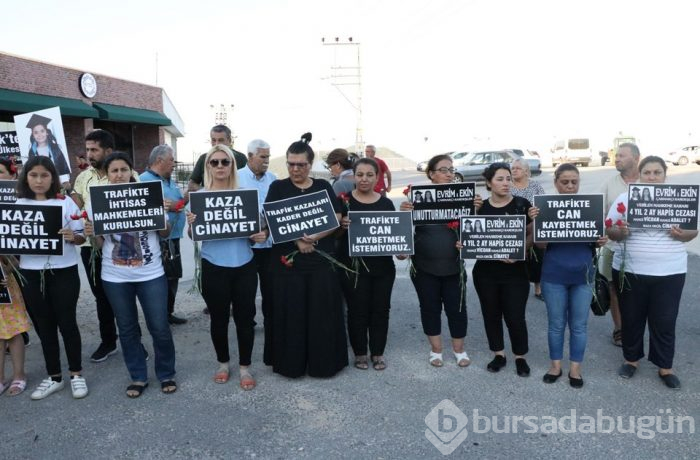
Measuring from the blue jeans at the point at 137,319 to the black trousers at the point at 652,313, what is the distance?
3.77m

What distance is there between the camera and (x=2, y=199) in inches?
179

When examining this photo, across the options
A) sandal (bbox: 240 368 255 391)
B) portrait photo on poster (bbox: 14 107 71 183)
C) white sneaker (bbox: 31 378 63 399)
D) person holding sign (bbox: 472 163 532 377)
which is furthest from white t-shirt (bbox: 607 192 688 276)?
portrait photo on poster (bbox: 14 107 71 183)

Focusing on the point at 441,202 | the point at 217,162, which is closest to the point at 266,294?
the point at 217,162

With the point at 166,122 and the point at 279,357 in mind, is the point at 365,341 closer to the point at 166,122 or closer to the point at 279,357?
the point at 279,357

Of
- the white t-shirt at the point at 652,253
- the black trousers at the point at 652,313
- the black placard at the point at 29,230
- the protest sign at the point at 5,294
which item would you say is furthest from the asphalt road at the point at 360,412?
the black placard at the point at 29,230

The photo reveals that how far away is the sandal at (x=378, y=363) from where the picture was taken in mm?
4504

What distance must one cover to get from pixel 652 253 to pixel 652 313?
494 millimetres

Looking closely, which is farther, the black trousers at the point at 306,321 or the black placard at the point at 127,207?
the black trousers at the point at 306,321

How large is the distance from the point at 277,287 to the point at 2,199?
2.61 m

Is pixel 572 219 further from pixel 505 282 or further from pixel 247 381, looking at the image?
pixel 247 381

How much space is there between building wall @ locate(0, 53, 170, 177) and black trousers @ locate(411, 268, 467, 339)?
18504 mm

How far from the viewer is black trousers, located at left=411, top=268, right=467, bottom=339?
448 centimetres

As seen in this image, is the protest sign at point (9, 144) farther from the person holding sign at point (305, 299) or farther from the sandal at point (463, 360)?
the sandal at point (463, 360)

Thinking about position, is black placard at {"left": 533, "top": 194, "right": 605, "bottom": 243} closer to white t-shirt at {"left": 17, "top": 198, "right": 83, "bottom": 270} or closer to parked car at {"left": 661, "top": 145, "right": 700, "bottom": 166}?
white t-shirt at {"left": 17, "top": 198, "right": 83, "bottom": 270}
